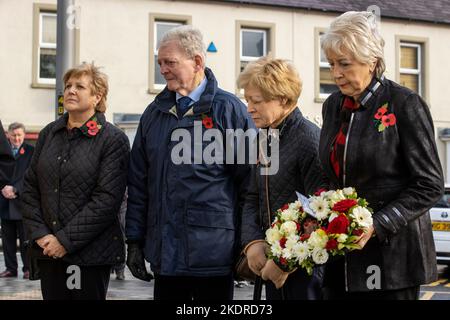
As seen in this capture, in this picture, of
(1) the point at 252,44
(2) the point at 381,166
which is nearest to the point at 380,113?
A: (2) the point at 381,166

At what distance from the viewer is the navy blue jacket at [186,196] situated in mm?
4262

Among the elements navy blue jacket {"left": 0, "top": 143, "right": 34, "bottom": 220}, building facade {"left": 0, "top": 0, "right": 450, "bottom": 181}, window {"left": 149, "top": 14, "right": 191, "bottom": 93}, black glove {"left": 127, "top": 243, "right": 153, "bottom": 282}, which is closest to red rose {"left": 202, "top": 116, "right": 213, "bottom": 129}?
black glove {"left": 127, "top": 243, "right": 153, "bottom": 282}

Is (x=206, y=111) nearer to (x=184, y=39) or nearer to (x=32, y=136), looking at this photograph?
(x=184, y=39)

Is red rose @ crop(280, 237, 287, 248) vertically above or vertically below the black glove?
above

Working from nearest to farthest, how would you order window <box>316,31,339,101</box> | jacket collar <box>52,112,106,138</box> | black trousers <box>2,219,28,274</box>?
jacket collar <box>52,112,106,138</box> < black trousers <box>2,219,28,274</box> < window <box>316,31,339,101</box>

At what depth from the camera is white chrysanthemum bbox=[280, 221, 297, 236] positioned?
340 centimetres

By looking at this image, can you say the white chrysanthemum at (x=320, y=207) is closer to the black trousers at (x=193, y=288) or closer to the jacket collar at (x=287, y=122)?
the jacket collar at (x=287, y=122)

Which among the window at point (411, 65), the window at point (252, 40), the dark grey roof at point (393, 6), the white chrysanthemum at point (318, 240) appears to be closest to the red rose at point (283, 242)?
the white chrysanthemum at point (318, 240)

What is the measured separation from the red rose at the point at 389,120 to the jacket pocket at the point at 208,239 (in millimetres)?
1303

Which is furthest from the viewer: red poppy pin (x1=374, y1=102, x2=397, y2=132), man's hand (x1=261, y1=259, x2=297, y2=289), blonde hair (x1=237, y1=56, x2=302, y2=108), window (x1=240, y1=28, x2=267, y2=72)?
window (x1=240, y1=28, x2=267, y2=72)

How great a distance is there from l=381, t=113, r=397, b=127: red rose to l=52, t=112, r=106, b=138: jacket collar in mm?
1920

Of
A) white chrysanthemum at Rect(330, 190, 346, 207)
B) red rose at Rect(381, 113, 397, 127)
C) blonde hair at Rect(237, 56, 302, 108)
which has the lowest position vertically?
white chrysanthemum at Rect(330, 190, 346, 207)

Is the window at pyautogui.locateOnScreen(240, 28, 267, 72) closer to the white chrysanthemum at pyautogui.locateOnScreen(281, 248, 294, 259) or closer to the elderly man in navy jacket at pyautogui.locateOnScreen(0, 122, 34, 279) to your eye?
the elderly man in navy jacket at pyautogui.locateOnScreen(0, 122, 34, 279)

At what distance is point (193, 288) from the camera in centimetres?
438
